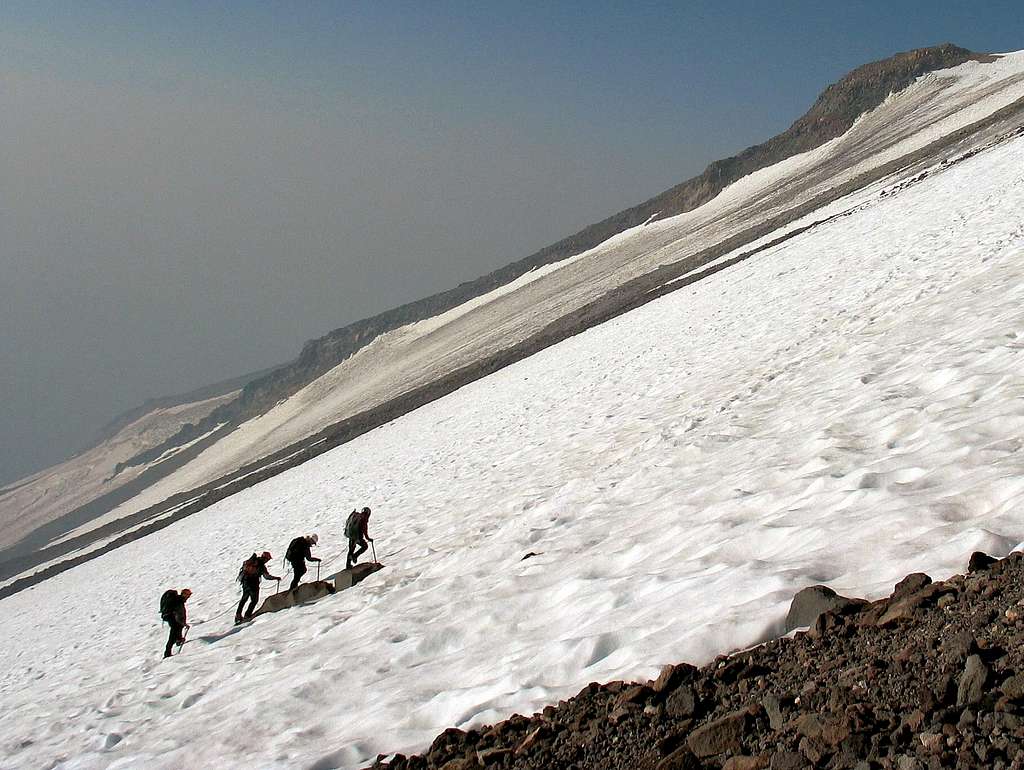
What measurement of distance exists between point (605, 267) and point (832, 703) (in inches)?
1782

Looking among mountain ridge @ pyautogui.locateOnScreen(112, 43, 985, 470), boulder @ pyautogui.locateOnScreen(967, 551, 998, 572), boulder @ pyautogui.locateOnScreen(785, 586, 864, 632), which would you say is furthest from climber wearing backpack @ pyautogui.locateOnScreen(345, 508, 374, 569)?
mountain ridge @ pyautogui.locateOnScreen(112, 43, 985, 470)

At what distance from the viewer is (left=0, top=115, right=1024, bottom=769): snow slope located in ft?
15.9

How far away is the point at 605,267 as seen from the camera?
47531 mm

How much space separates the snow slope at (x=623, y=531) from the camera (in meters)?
4.84

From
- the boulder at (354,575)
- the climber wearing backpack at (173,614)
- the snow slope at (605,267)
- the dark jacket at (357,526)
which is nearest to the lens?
the boulder at (354,575)

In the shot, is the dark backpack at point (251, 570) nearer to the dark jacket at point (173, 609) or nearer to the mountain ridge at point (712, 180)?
the dark jacket at point (173, 609)

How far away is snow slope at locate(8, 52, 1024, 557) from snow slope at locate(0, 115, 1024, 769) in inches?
904

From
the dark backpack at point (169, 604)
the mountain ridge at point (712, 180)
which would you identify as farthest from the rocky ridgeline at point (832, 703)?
the mountain ridge at point (712, 180)

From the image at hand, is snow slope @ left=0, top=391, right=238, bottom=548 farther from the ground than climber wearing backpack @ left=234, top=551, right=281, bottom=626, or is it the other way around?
snow slope @ left=0, top=391, right=238, bottom=548

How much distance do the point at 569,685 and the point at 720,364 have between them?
9.09 meters

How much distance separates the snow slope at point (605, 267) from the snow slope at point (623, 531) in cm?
2297

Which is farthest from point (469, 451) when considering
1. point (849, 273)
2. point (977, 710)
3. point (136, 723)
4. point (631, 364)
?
point (977, 710)

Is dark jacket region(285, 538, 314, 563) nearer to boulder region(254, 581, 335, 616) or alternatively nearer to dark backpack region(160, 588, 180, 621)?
boulder region(254, 581, 335, 616)

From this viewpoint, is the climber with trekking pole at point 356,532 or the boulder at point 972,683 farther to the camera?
the climber with trekking pole at point 356,532
